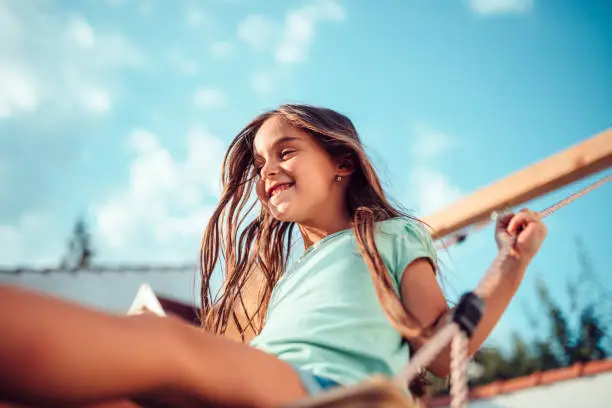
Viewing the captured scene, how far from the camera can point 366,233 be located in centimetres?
135

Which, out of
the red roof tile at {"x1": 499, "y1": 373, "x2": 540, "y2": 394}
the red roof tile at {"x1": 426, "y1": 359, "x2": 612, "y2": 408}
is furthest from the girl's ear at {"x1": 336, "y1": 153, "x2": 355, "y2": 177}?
the red roof tile at {"x1": 499, "y1": 373, "x2": 540, "y2": 394}

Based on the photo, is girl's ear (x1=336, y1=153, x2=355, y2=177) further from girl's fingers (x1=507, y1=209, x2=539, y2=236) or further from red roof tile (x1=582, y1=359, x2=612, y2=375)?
red roof tile (x1=582, y1=359, x2=612, y2=375)

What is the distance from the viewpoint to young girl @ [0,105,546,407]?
627 mm

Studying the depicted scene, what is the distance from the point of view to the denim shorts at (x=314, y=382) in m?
0.95

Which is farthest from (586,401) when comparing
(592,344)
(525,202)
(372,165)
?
(372,165)

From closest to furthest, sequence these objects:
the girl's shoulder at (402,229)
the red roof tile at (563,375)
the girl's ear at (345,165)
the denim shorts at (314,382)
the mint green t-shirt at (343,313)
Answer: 1. the denim shorts at (314,382)
2. the mint green t-shirt at (343,313)
3. the girl's shoulder at (402,229)
4. the girl's ear at (345,165)
5. the red roof tile at (563,375)

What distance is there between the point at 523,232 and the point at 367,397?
2.61 ft

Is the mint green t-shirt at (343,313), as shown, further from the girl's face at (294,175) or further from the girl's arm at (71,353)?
the girl's arm at (71,353)

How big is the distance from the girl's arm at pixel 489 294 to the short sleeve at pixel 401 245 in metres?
0.02

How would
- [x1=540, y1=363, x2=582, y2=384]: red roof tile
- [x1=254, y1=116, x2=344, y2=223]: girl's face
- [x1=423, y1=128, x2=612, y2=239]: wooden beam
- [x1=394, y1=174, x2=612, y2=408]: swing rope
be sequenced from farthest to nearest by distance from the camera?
[x1=540, y1=363, x2=582, y2=384]: red roof tile, [x1=423, y1=128, x2=612, y2=239]: wooden beam, [x1=254, y1=116, x2=344, y2=223]: girl's face, [x1=394, y1=174, x2=612, y2=408]: swing rope

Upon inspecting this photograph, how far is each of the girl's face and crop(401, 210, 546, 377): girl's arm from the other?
401 mm

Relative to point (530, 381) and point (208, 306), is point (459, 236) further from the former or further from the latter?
point (530, 381)

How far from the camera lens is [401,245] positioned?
1320mm

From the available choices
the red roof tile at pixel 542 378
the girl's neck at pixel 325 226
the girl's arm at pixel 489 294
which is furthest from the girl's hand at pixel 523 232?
the red roof tile at pixel 542 378
